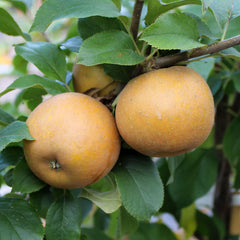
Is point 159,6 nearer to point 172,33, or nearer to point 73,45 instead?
point 172,33

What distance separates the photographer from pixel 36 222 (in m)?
0.49

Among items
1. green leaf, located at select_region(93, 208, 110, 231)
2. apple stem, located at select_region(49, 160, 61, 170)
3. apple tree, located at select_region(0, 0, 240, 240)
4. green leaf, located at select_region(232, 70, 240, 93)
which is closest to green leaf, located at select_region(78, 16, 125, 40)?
apple tree, located at select_region(0, 0, 240, 240)

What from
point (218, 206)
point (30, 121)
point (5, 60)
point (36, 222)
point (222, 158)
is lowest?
point (5, 60)

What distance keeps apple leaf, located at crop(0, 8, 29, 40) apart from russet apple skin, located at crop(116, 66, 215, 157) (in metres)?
0.23

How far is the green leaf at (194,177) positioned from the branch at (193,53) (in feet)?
1.41

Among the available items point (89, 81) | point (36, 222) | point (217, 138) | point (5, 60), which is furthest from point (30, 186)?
point (5, 60)

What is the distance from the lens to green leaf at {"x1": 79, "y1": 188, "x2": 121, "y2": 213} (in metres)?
0.54

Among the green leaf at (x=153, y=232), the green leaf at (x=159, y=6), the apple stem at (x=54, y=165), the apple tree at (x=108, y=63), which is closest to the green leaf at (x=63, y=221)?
the apple tree at (x=108, y=63)

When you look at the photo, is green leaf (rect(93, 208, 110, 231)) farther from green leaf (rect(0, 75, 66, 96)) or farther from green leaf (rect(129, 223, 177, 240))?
green leaf (rect(0, 75, 66, 96))

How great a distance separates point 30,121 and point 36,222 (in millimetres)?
146

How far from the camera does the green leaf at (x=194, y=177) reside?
0.82 meters

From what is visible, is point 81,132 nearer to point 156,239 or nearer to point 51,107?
point 51,107

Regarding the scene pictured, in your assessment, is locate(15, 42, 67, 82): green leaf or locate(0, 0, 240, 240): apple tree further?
locate(15, 42, 67, 82): green leaf

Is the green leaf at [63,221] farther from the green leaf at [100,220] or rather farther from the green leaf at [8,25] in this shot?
the green leaf at [100,220]
